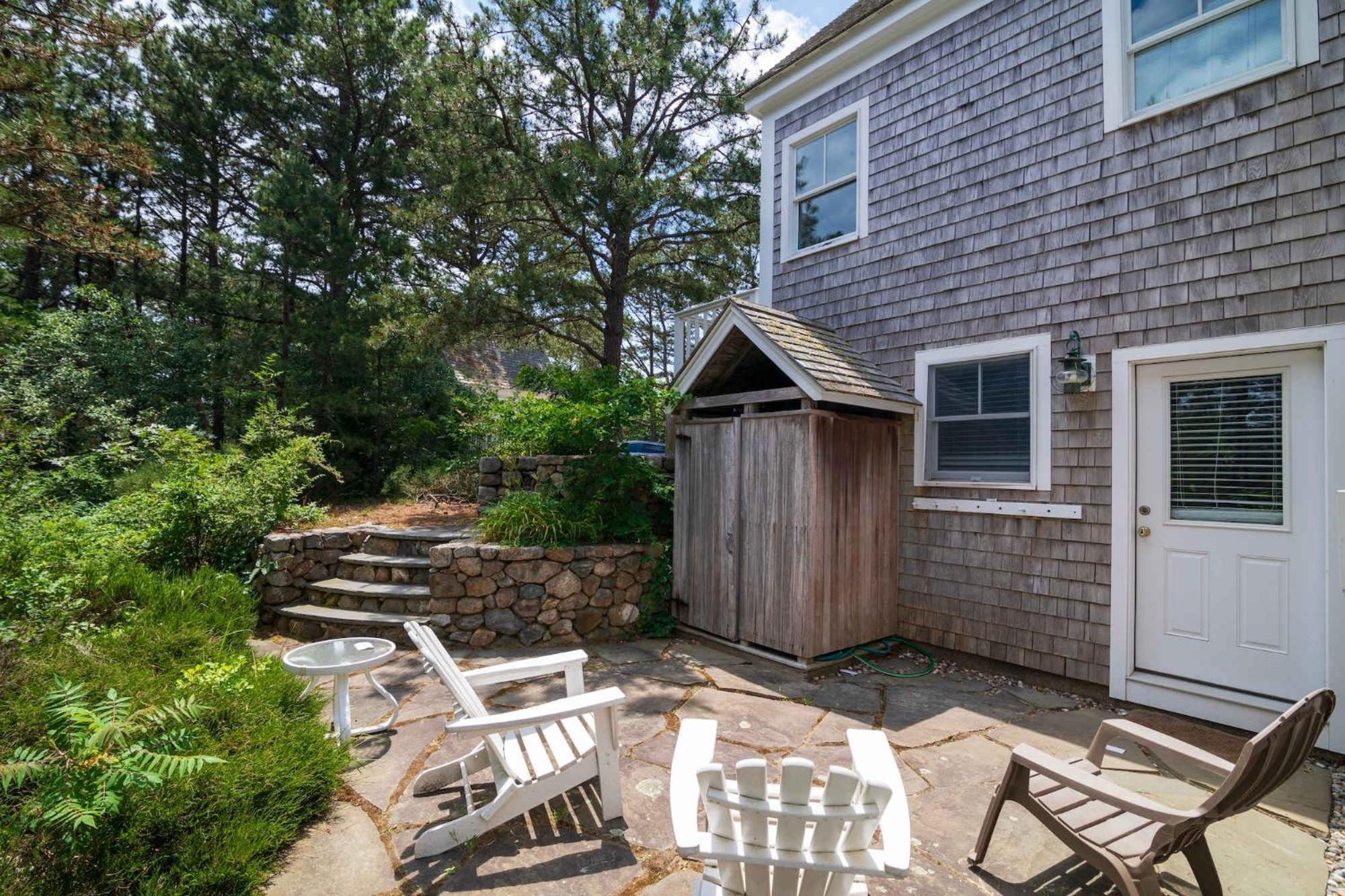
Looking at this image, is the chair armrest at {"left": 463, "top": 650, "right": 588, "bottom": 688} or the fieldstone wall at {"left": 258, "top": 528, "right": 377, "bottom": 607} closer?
the chair armrest at {"left": 463, "top": 650, "right": 588, "bottom": 688}

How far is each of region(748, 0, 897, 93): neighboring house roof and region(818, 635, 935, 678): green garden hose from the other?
5.66m

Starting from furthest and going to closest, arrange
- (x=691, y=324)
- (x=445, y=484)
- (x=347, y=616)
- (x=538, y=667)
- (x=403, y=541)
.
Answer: (x=445, y=484), (x=691, y=324), (x=403, y=541), (x=347, y=616), (x=538, y=667)

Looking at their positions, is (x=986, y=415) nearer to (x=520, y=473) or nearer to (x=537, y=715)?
(x=537, y=715)

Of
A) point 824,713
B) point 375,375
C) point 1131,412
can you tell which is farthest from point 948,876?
point 375,375

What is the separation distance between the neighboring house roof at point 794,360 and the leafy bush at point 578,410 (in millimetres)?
444

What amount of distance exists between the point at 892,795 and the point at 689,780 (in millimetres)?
604

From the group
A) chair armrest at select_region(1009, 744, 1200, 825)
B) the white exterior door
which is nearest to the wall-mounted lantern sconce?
the white exterior door

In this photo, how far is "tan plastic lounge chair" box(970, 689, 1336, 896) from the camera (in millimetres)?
1747

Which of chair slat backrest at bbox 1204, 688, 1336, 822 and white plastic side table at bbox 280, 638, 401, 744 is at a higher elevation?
chair slat backrest at bbox 1204, 688, 1336, 822

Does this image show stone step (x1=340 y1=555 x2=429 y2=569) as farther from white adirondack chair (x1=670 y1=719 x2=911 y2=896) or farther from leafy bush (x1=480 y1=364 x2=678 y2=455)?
white adirondack chair (x1=670 y1=719 x2=911 y2=896)

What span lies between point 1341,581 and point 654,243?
8.92 m

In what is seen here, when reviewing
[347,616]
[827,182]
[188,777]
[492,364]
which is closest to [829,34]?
[827,182]

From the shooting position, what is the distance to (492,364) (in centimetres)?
1806

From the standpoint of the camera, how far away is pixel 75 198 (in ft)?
15.9
